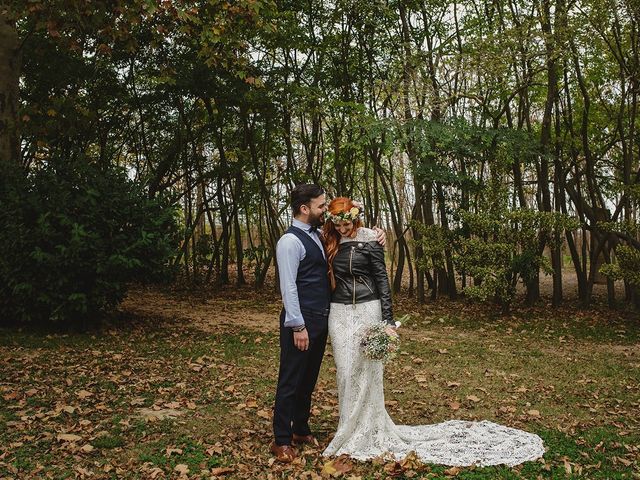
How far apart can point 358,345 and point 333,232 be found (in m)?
0.97

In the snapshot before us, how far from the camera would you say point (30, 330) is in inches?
403

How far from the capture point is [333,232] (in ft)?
16.9

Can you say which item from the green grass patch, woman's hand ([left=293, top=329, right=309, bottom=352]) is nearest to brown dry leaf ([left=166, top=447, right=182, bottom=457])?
the green grass patch

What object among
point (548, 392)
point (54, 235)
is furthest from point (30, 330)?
point (548, 392)

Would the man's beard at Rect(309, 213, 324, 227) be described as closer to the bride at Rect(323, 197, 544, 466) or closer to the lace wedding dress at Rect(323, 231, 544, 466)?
the bride at Rect(323, 197, 544, 466)

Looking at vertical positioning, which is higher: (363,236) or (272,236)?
(272,236)

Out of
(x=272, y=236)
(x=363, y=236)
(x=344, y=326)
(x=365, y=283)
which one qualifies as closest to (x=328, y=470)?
(x=344, y=326)

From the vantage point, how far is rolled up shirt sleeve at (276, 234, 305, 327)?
15.8 feet

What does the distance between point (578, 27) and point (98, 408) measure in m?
10.7

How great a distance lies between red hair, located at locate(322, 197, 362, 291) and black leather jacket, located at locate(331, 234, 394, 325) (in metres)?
0.04

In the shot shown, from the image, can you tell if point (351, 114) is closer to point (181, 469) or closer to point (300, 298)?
point (300, 298)

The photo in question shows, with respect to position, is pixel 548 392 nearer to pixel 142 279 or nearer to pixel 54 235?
pixel 142 279

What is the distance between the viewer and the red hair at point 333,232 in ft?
16.4

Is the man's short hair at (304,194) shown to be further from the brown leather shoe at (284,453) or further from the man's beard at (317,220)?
the brown leather shoe at (284,453)
